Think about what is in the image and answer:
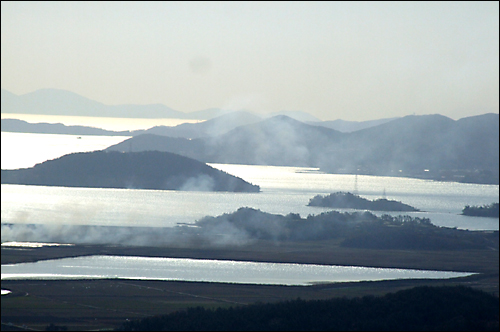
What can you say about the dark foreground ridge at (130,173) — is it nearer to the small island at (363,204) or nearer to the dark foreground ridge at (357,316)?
the small island at (363,204)

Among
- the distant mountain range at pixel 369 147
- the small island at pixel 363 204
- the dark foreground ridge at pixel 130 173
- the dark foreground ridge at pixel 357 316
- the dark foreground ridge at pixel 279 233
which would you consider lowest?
the dark foreground ridge at pixel 357 316

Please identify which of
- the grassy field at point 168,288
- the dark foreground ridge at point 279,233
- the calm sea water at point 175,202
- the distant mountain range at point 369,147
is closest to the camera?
the grassy field at point 168,288

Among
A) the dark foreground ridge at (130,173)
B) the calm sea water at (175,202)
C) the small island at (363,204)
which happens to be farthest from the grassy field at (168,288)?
the dark foreground ridge at (130,173)

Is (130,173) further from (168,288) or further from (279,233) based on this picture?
(168,288)

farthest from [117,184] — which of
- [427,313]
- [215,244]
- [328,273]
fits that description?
[427,313]

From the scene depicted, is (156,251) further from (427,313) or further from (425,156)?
(425,156)

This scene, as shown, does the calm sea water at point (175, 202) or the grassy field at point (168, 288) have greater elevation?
the calm sea water at point (175, 202)

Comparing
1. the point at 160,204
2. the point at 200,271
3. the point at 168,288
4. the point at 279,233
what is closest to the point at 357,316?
the point at 168,288
